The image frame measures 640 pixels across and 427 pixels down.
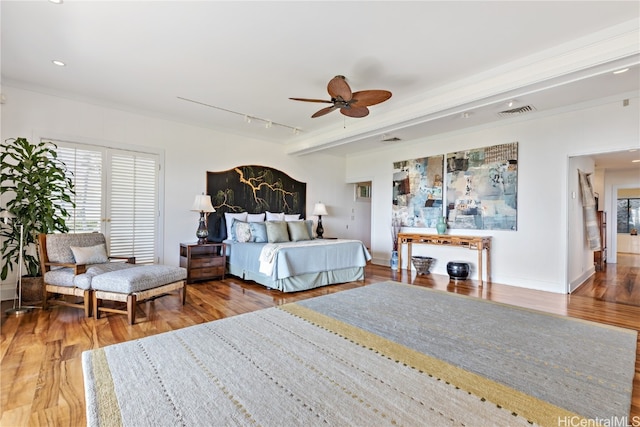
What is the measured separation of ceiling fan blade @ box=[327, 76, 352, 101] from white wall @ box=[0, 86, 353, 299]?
325 cm

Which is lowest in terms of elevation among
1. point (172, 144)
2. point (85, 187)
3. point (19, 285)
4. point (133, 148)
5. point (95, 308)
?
point (95, 308)

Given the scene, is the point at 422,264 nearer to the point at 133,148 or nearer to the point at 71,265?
the point at 71,265

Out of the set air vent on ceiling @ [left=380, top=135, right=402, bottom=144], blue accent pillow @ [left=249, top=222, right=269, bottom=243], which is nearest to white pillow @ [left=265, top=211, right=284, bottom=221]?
blue accent pillow @ [left=249, top=222, right=269, bottom=243]

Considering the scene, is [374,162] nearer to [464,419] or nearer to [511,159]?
[511,159]

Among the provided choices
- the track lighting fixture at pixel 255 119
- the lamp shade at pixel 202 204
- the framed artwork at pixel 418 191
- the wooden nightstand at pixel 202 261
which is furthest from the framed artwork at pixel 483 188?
the lamp shade at pixel 202 204

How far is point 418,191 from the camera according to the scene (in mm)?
6082

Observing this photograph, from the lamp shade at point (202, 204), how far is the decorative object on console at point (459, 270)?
4313mm

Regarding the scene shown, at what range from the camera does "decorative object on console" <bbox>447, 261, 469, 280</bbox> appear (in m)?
5.04

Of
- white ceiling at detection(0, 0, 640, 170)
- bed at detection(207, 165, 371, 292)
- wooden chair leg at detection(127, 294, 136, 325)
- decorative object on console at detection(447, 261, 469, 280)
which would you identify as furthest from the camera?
decorative object on console at detection(447, 261, 469, 280)

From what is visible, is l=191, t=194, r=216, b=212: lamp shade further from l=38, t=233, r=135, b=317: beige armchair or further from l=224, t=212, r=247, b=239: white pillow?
l=38, t=233, r=135, b=317: beige armchair

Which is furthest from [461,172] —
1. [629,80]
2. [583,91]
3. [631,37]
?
[631,37]

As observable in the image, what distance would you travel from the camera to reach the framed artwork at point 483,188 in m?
4.85

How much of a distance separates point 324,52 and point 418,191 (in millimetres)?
3778
